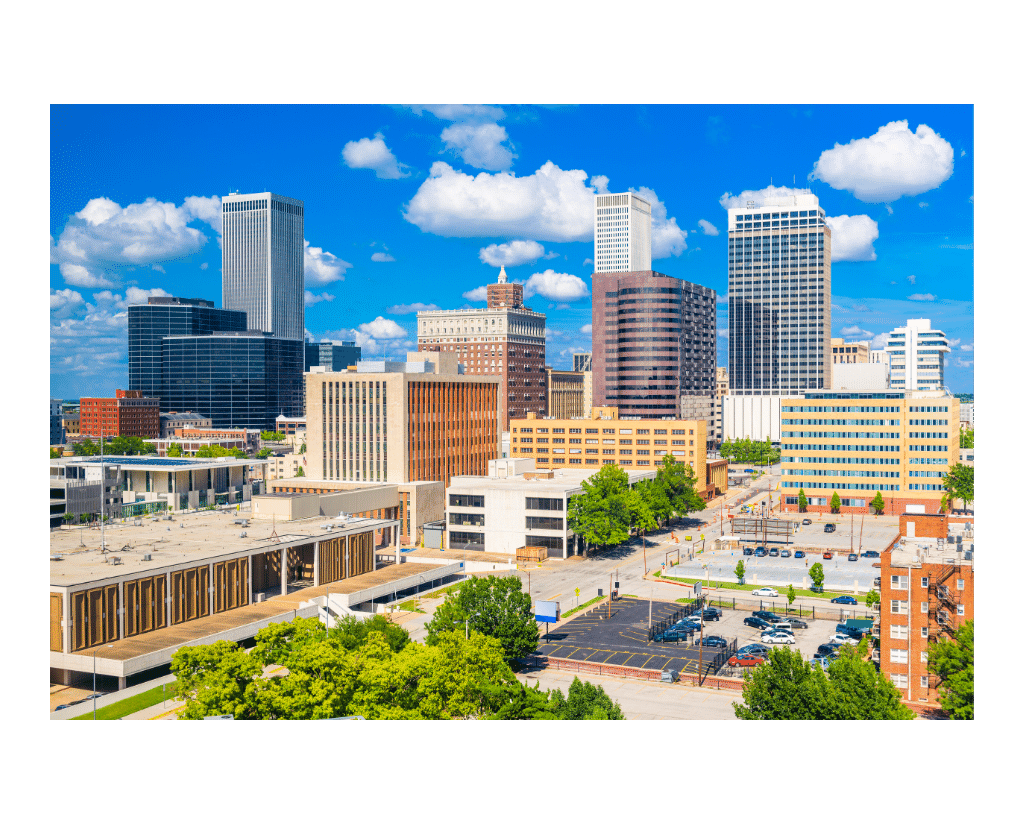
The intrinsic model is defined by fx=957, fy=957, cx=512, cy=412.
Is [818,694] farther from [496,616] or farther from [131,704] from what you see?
[131,704]

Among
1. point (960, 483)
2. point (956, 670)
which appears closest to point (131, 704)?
point (956, 670)

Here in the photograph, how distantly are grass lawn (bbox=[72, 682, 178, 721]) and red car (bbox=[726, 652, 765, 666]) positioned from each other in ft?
113

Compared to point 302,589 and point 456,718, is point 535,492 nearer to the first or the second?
point 302,589

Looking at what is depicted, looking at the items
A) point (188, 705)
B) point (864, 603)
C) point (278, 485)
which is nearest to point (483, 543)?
point (278, 485)

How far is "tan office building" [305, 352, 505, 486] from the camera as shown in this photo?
370 ft

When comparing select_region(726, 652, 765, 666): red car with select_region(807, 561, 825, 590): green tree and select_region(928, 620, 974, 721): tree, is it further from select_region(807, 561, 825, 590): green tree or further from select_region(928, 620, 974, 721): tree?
select_region(807, 561, 825, 590): green tree

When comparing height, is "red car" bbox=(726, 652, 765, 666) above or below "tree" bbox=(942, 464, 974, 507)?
below

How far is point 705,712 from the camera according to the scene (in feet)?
170

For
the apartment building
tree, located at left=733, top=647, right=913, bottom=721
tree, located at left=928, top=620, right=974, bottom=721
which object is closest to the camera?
tree, located at left=733, top=647, right=913, bottom=721

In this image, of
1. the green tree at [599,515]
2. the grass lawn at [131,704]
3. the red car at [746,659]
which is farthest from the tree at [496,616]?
the green tree at [599,515]

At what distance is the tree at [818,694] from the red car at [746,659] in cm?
1705

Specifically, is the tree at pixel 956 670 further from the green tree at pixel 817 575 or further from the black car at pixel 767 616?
the green tree at pixel 817 575

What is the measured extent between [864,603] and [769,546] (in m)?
29.0

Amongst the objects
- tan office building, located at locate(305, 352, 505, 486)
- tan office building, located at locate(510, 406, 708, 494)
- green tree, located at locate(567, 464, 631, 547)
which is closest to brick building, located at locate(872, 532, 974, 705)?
green tree, located at locate(567, 464, 631, 547)
